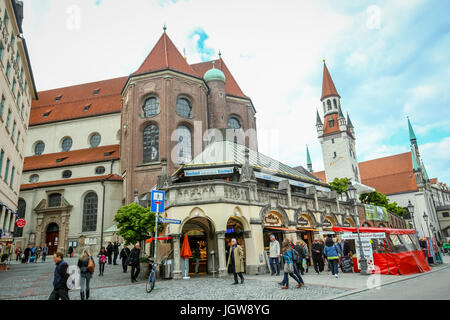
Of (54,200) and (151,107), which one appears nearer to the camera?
(151,107)

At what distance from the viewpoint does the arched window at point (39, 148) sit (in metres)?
45.3

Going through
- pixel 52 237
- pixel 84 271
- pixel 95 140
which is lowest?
pixel 84 271

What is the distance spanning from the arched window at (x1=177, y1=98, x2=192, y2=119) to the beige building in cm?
1352

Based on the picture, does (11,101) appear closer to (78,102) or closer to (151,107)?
(151,107)

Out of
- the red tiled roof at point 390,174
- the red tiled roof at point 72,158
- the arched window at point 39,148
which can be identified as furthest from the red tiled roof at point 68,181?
the red tiled roof at point 390,174

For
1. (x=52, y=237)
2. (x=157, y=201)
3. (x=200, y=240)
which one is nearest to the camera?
(x=157, y=201)

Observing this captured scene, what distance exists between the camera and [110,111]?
44.3 metres

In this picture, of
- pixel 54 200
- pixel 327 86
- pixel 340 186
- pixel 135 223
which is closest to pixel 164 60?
Answer: pixel 54 200

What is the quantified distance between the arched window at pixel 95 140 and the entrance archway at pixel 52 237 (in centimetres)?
1156

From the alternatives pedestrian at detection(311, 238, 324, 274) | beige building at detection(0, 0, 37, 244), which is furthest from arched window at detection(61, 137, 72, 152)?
pedestrian at detection(311, 238, 324, 274)

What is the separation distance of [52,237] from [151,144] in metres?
15.7

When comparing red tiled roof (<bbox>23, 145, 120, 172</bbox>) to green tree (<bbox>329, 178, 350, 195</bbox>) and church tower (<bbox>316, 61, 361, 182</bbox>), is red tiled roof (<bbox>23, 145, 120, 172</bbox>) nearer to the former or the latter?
green tree (<bbox>329, 178, 350, 195</bbox>)

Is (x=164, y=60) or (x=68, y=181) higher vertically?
(x=164, y=60)

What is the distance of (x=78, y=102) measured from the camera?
4884cm
